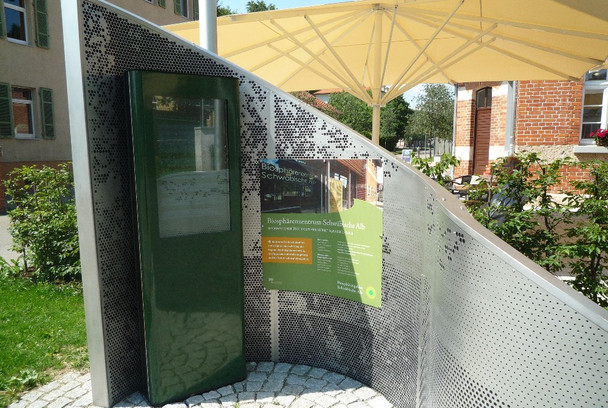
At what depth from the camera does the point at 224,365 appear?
3500mm

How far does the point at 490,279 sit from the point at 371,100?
5.99 meters

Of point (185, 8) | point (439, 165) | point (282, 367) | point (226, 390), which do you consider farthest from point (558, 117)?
point (185, 8)

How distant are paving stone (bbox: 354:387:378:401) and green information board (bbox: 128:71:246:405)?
960 millimetres

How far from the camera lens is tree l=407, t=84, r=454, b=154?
4228 cm

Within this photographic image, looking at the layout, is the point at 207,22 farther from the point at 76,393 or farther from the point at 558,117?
the point at 558,117

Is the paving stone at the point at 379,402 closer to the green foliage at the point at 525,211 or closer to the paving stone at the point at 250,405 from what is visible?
the paving stone at the point at 250,405

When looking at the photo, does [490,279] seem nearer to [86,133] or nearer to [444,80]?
[86,133]

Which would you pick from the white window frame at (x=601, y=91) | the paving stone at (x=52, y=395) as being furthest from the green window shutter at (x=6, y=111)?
the white window frame at (x=601, y=91)

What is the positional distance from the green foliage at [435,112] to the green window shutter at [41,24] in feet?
108

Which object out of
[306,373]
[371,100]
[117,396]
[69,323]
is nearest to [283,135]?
[306,373]

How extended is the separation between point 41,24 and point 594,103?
687 inches

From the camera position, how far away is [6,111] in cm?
1482

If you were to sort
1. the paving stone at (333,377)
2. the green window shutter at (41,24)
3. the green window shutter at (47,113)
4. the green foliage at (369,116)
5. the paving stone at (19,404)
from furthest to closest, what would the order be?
the green foliage at (369,116) < the green window shutter at (47,113) < the green window shutter at (41,24) < the paving stone at (333,377) < the paving stone at (19,404)

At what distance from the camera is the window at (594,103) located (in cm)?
1016
